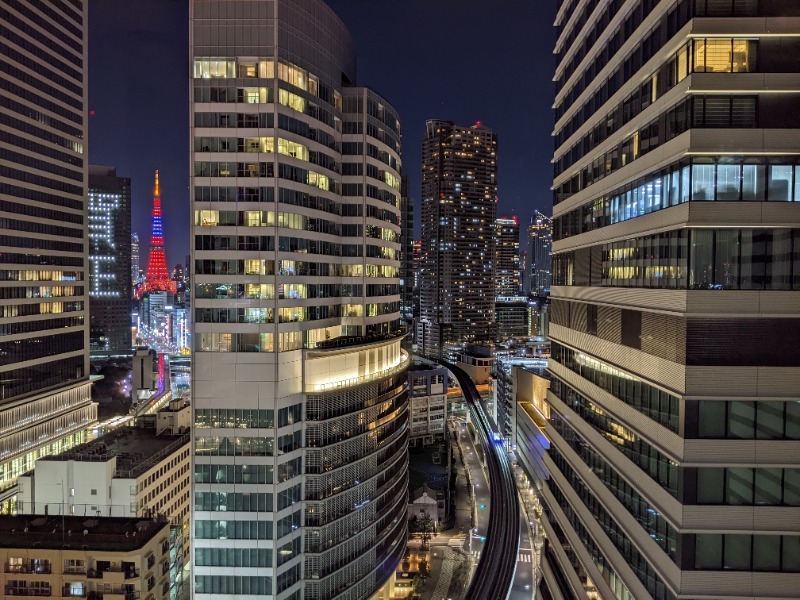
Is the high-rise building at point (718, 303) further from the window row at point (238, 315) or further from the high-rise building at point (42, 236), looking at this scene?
the high-rise building at point (42, 236)

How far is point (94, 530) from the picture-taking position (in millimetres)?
53438

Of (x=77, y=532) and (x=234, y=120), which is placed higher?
(x=234, y=120)

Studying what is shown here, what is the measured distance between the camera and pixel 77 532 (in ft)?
174

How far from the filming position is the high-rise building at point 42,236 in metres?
91.5

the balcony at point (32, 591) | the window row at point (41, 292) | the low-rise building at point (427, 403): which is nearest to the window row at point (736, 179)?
the balcony at point (32, 591)

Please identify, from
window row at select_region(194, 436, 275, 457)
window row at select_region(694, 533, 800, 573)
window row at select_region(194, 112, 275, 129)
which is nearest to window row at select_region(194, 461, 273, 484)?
window row at select_region(194, 436, 275, 457)

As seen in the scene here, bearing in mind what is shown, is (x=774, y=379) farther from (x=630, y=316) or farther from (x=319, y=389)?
(x=319, y=389)

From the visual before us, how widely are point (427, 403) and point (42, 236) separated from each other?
3552 inches

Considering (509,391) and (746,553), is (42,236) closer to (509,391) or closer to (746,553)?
(509,391)

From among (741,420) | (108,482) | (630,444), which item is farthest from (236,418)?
(741,420)

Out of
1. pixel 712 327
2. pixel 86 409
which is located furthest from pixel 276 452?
pixel 86 409

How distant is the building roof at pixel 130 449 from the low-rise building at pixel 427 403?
6323cm

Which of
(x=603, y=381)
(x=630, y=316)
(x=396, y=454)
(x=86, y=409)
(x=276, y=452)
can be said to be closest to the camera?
(x=630, y=316)

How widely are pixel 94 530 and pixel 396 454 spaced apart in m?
31.8
